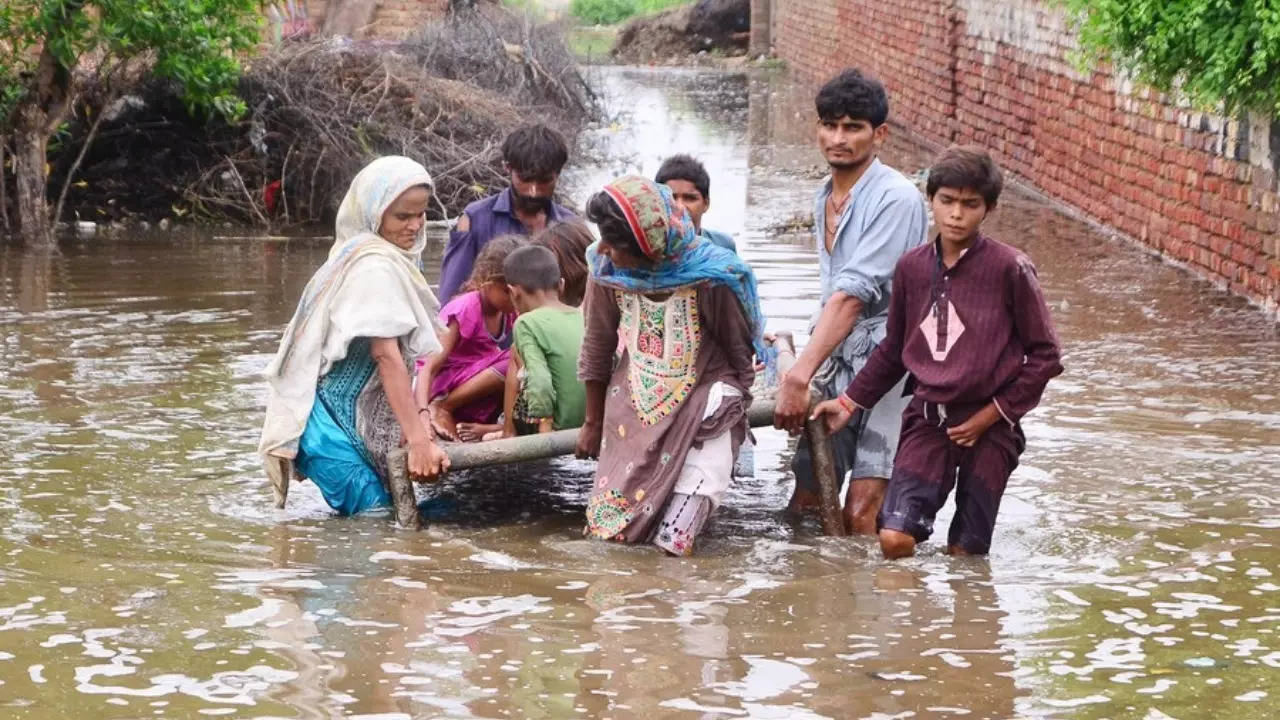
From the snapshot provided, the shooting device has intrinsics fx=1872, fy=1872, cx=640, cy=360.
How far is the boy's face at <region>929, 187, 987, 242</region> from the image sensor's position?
5352 millimetres

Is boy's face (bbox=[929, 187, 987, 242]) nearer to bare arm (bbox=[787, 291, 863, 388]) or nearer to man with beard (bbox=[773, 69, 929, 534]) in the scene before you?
man with beard (bbox=[773, 69, 929, 534])

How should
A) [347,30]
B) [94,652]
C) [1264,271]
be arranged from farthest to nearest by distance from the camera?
[347,30], [1264,271], [94,652]

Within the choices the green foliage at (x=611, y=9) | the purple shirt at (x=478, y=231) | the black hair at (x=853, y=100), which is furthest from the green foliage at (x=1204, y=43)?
the green foliage at (x=611, y=9)

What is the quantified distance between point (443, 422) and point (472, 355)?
29 centimetres

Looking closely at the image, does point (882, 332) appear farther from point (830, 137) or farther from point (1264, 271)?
point (1264, 271)

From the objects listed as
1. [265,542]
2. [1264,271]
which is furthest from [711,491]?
[1264,271]

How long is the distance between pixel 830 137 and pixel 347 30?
53.8ft

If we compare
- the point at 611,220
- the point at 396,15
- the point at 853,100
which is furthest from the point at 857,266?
the point at 396,15

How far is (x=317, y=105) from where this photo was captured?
14.0m

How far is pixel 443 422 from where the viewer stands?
6.94 metres

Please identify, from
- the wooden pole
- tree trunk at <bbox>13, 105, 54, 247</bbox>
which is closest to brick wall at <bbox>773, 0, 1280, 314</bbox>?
the wooden pole

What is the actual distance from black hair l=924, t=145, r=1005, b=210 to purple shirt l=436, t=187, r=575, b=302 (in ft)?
7.11

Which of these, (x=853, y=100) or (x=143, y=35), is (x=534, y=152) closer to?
(x=853, y=100)

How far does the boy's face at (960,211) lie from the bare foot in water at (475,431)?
6.95ft
